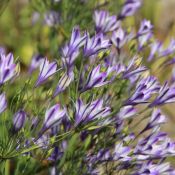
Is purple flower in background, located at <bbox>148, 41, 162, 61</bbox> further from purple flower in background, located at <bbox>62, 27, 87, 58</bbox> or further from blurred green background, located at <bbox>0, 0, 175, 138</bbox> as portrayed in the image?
purple flower in background, located at <bbox>62, 27, 87, 58</bbox>

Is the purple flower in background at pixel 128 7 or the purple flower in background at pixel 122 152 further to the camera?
the purple flower in background at pixel 128 7

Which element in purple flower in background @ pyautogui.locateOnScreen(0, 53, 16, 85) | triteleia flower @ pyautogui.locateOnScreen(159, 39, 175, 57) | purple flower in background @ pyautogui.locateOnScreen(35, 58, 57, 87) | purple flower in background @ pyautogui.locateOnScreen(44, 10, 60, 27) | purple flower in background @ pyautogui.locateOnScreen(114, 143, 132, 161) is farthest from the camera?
purple flower in background @ pyautogui.locateOnScreen(44, 10, 60, 27)

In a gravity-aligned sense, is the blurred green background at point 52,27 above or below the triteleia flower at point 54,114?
above

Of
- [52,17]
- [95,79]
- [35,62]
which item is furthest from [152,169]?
[52,17]

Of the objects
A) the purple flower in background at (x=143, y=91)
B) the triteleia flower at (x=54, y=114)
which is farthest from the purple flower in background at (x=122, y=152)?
the triteleia flower at (x=54, y=114)

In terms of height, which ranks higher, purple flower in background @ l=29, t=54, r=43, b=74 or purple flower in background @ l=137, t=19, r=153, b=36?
purple flower in background @ l=29, t=54, r=43, b=74

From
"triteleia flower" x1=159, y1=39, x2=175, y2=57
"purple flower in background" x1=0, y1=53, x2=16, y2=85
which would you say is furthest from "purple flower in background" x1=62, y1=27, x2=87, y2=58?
"triteleia flower" x1=159, y1=39, x2=175, y2=57

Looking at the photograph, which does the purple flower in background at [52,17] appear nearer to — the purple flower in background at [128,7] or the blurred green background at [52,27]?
the blurred green background at [52,27]
